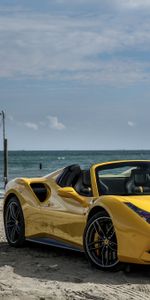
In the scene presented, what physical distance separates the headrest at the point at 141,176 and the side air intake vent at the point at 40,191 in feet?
4.80

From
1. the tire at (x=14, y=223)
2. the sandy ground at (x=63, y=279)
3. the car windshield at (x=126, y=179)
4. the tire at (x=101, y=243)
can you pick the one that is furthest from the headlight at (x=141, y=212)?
the tire at (x=14, y=223)

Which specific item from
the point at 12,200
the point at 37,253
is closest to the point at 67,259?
the point at 37,253

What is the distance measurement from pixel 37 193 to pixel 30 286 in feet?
8.87

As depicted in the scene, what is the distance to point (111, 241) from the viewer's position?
672 centimetres

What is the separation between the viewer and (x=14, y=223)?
9.07m

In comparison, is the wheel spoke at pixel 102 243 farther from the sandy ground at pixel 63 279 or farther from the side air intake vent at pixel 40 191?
the side air intake vent at pixel 40 191

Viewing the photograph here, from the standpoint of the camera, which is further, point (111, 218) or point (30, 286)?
point (111, 218)

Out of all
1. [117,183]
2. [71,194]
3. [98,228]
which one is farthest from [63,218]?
[98,228]

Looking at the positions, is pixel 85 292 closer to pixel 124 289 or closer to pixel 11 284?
pixel 124 289

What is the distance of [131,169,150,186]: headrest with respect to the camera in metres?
7.50

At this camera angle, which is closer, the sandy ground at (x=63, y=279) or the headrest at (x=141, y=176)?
the sandy ground at (x=63, y=279)

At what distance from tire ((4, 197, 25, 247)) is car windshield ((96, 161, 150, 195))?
1676mm

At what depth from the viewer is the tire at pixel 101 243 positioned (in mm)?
6680

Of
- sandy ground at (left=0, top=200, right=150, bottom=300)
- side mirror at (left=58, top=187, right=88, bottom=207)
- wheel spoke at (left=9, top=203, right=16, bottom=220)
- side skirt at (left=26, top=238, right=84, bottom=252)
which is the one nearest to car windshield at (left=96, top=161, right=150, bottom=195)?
side mirror at (left=58, top=187, right=88, bottom=207)
